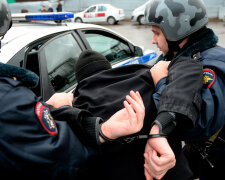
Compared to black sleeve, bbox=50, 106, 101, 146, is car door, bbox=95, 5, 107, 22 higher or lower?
lower

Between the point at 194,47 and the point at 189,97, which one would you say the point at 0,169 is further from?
the point at 194,47

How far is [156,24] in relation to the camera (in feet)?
5.51

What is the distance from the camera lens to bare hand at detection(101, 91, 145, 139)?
0.81m

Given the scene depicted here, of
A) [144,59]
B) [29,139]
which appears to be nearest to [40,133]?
[29,139]

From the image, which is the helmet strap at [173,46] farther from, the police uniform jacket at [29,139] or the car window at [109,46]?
the car window at [109,46]

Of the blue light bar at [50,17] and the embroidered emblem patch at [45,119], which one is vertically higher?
the blue light bar at [50,17]

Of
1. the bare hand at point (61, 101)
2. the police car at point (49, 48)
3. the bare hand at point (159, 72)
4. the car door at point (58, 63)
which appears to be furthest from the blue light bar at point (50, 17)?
the bare hand at point (159, 72)

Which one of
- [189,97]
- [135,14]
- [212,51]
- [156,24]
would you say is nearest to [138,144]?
[189,97]

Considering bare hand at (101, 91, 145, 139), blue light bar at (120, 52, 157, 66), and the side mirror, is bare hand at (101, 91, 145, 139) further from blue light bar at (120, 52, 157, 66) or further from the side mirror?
the side mirror

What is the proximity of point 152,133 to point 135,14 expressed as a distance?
15098 millimetres

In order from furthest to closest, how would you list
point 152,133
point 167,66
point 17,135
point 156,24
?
point 156,24
point 167,66
point 152,133
point 17,135

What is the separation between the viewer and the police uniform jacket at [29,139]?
0.69 m

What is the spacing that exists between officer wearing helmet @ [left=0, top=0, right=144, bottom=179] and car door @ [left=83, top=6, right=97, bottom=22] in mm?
15721

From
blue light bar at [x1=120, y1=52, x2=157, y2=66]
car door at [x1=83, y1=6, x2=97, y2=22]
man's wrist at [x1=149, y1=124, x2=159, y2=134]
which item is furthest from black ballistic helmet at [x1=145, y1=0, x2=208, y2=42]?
car door at [x1=83, y1=6, x2=97, y2=22]
